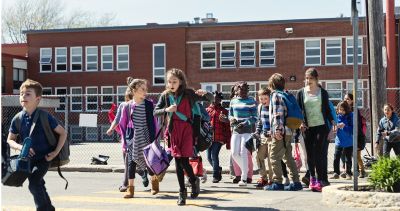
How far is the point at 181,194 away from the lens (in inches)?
346

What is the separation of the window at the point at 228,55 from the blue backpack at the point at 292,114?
35.5 meters

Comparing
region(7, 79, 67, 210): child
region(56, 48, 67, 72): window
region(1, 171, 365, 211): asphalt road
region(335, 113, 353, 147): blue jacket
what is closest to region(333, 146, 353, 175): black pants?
region(335, 113, 353, 147): blue jacket

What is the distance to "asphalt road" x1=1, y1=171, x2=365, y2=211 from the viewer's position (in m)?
8.66

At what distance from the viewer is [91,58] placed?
48.9m

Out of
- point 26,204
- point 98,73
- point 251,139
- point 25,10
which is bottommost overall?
point 26,204

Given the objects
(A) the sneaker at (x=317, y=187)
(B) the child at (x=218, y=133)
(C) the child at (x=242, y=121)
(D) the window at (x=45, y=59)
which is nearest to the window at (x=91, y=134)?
(D) the window at (x=45, y=59)

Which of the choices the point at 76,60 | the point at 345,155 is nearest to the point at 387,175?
the point at 345,155

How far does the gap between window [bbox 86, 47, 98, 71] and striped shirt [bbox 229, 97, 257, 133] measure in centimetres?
3807

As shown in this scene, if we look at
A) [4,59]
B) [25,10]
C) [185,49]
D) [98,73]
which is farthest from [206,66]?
[25,10]

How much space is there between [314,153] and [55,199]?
4.05 meters

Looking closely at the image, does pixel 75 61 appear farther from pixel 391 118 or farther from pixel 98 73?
pixel 391 118

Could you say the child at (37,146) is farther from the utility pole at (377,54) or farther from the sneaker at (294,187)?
the utility pole at (377,54)

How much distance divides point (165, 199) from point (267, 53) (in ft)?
119

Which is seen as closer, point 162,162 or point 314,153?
point 162,162
